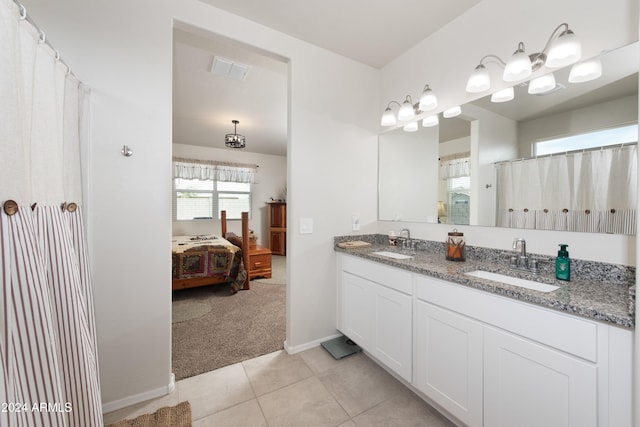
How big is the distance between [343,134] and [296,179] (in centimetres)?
67

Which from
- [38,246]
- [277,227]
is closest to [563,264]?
[38,246]

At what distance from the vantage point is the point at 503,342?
3.75ft

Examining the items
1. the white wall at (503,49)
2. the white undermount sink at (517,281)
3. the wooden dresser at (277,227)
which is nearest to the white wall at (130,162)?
the white wall at (503,49)

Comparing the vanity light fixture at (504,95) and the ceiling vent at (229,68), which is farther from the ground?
the ceiling vent at (229,68)

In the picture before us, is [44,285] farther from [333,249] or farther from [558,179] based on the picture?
[558,179]

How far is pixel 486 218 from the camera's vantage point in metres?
1.77

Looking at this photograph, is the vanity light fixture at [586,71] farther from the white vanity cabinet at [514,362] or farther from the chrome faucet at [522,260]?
the white vanity cabinet at [514,362]

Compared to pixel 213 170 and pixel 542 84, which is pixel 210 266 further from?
pixel 542 84

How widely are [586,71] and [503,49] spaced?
0.50m

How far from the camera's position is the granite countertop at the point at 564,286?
2.98 feet

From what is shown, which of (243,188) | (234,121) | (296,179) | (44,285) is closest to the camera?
(44,285)

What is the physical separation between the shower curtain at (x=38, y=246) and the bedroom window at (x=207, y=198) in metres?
4.90

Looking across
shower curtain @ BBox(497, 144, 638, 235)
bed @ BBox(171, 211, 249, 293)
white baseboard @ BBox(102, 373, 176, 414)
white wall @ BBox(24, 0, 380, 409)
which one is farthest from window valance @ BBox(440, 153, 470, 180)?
bed @ BBox(171, 211, 249, 293)

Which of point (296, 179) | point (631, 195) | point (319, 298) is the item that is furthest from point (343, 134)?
point (631, 195)
